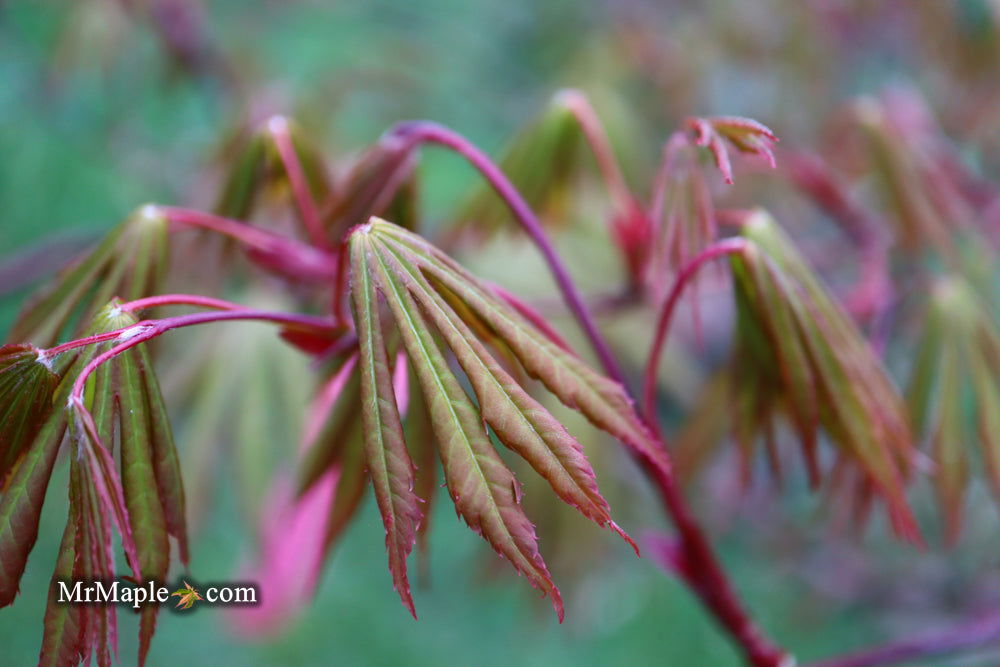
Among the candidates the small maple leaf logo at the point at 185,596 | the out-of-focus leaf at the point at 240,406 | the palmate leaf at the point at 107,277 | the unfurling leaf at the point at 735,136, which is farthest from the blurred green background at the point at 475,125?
the unfurling leaf at the point at 735,136

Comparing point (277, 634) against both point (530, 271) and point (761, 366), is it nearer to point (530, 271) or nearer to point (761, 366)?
point (530, 271)

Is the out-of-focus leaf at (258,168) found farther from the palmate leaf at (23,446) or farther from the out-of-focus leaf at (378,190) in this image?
the palmate leaf at (23,446)

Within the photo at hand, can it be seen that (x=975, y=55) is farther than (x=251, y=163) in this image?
Yes

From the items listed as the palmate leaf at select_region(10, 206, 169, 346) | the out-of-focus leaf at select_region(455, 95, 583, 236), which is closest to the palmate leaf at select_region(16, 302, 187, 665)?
the palmate leaf at select_region(10, 206, 169, 346)

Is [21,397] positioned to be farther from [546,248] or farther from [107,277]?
[546,248]

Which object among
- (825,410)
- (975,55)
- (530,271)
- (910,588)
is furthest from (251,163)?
(910,588)

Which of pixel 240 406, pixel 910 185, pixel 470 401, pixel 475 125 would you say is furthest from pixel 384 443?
pixel 475 125
